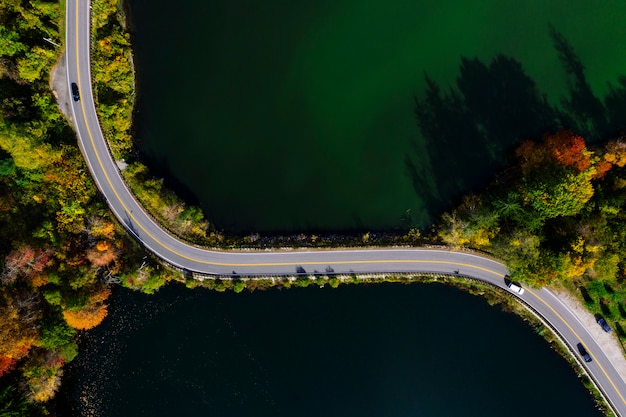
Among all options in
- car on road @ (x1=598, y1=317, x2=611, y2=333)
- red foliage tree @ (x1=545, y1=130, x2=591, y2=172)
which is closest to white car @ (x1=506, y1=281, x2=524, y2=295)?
car on road @ (x1=598, y1=317, x2=611, y2=333)

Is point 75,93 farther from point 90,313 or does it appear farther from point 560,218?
point 560,218

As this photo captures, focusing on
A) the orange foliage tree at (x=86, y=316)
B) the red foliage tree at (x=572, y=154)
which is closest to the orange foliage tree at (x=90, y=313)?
the orange foliage tree at (x=86, y=316)

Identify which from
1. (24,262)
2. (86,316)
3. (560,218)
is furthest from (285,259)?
(560,218)

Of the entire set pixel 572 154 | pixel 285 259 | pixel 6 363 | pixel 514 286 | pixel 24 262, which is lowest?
pixel 514 286

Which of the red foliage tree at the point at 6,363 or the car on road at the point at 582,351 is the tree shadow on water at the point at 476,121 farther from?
the red foliage tree at the point at 6,363

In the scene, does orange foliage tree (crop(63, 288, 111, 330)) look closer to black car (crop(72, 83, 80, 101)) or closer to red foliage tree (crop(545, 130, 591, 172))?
black car (crop(72, 83, 80, 101))
